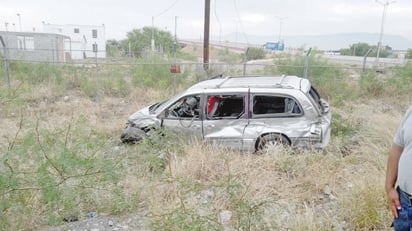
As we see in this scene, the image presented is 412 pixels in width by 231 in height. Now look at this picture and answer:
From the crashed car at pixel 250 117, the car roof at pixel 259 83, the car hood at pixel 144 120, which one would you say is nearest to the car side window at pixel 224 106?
the crashed car at pixel 250 117

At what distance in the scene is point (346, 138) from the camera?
20.6ft

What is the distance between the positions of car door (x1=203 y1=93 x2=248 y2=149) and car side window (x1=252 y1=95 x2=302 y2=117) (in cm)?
24

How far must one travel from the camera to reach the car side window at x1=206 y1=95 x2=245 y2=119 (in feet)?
18.1

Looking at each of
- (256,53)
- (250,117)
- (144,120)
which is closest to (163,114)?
(144,120)

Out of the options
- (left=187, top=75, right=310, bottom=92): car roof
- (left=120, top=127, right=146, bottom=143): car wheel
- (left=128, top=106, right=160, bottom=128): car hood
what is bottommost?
(left=120, top=127, right=146, bottom=143): car wheel

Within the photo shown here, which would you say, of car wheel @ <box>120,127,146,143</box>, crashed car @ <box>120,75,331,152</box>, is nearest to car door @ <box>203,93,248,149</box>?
crashed car @ <box>120,75,331,152</box>

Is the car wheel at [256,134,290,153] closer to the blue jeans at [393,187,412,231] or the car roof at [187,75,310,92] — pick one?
the car roof at [187,75,310,92]

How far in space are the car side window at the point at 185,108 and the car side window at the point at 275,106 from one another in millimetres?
1077

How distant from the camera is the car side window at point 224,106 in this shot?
5504 millimetres

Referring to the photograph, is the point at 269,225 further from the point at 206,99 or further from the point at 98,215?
the point at 206,99

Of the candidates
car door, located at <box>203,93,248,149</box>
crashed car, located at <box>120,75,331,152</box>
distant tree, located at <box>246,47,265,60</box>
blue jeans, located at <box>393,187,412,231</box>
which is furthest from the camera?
distant tree, located at <box>246,47,265,60</box>

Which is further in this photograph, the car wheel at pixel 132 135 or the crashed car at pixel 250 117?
the car wheel at pixel 132 135

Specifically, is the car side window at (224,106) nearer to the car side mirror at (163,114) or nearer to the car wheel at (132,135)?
the car side mirror at (163,114)

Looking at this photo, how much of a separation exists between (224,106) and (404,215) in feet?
12.6
